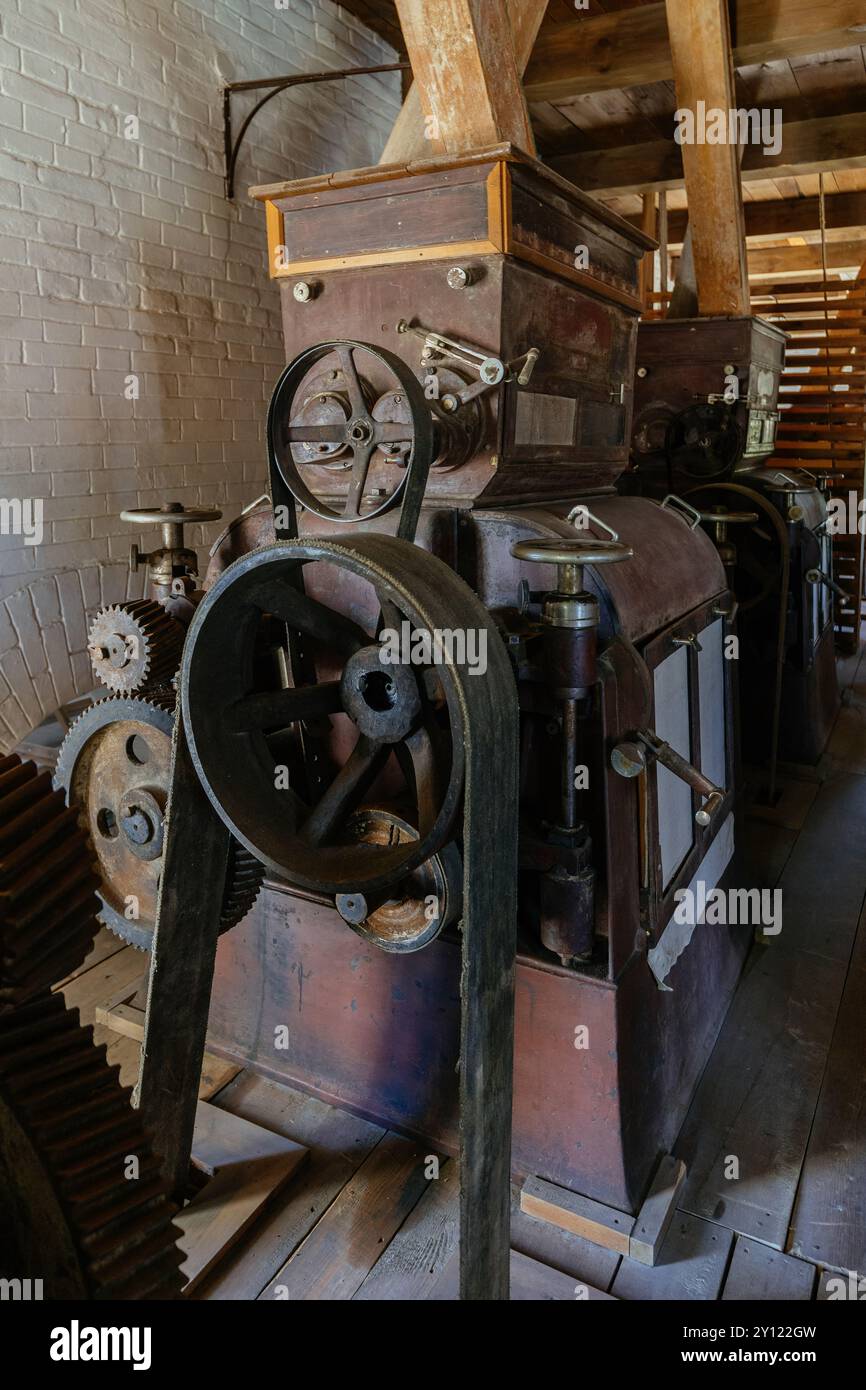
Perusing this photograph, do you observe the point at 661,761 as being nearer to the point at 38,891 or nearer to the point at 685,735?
the point at 685,735

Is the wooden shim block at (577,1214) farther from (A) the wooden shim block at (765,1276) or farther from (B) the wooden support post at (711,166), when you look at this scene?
(B) the wooden support post at (711,166)

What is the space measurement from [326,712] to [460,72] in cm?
146

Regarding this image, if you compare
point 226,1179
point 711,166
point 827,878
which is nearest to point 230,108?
point 711,166

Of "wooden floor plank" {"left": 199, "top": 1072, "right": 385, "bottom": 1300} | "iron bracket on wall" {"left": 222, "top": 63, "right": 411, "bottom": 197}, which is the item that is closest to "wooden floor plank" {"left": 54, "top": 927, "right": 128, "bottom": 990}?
"wooden floor plank" {"left": 199, "top": 1072, "right": 385, "bottom": 1300}

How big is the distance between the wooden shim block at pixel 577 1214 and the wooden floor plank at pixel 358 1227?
21 centimetres

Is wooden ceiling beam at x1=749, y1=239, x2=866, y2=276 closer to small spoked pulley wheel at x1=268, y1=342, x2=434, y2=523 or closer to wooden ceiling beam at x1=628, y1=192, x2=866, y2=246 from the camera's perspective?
wooden ceiling beam at x1=628, y1=192, x2=866, y2=246

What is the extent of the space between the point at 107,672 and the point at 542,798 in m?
0.97

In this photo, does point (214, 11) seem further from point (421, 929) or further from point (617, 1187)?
point (617, 1187)

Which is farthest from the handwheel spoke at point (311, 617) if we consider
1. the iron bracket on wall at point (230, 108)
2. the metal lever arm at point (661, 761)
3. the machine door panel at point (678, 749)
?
the iron bracket on wall at point (230, 108)

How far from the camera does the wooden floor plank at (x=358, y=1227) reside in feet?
5.13

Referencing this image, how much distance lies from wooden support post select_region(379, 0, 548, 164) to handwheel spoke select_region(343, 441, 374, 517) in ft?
2.71

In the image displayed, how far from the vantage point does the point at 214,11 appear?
3.66 metres

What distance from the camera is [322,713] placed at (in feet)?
5.29

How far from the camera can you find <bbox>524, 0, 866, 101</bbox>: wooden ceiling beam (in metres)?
3.55
